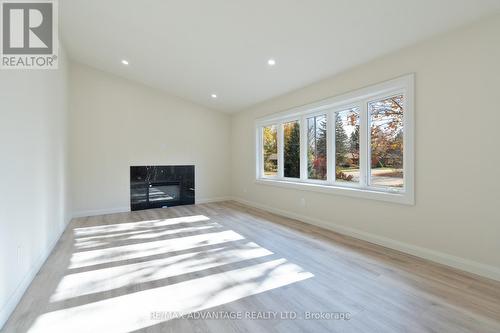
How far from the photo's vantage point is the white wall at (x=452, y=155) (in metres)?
2.34

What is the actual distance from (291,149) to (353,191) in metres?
1.83

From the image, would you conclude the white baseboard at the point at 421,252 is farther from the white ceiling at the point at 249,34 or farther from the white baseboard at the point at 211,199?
the white baseboard at the point at 211,199

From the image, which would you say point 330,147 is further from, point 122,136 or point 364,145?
point 122,136

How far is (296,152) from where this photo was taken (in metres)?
5.00

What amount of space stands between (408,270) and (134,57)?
5261 millimetres

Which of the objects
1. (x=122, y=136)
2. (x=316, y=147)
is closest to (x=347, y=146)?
(x=316, y=147)

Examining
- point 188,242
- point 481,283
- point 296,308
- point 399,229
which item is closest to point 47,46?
point 188,242

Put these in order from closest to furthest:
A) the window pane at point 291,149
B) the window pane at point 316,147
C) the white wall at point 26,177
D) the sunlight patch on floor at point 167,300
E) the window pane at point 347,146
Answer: the sunlight patch on floor at point 167,300 → the white wall at point 26,177 → the window pane at point 347,146 → the window pane at point 316,147 → the window pane at point 291,149

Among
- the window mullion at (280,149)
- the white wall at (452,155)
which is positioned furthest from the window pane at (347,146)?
the window mullion at (280,149)

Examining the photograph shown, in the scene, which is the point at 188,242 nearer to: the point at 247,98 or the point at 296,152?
the point at 296,152

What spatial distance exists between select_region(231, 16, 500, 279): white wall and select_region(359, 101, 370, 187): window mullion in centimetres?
35

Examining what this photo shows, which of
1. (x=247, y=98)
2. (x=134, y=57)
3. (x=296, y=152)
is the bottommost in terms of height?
(x=296, y=152)

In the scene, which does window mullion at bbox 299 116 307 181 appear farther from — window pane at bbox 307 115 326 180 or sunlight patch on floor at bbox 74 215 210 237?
sunlight patch on floor at bbox 74 215 210 237

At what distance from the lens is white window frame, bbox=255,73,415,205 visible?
296 cm
